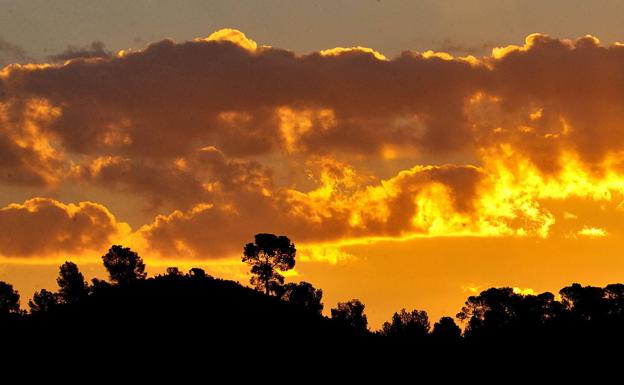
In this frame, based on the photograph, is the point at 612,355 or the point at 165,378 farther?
the point at 612,355

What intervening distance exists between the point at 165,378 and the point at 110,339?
14.8 m

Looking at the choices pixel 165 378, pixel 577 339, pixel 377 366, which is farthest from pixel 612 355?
pixel 165 378

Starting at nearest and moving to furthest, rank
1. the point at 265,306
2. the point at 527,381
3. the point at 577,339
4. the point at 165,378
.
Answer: the point at 165,378
the point at 527,381
the point at 265,306
the point at 577,339

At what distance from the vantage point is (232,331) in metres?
154

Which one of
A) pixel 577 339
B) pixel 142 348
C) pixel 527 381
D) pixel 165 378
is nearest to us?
pixel 165 378

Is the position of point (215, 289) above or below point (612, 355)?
above

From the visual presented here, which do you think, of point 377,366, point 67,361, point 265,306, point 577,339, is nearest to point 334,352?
point 377,366

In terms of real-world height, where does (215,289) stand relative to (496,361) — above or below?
above

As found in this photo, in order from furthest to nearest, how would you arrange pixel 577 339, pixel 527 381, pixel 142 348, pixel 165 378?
pixel 577 339 < pixel 527 381 < pixel 142 348 < pixel 165 378

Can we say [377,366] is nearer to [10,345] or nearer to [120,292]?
[120,292]

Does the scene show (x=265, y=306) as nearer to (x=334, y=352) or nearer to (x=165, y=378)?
(x=334, y=352)

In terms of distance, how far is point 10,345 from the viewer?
148375 millimetres

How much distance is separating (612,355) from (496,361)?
19.2m

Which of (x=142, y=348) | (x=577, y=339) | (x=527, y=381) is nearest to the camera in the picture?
(x=142, y=348)
